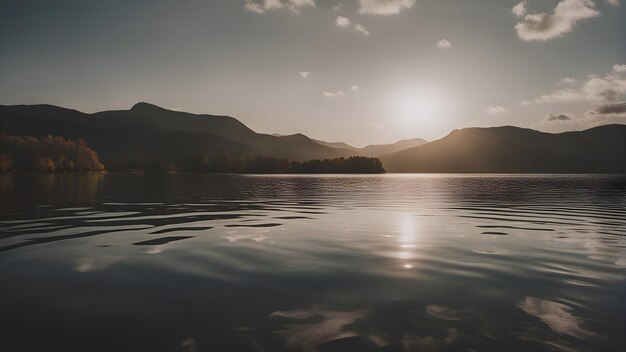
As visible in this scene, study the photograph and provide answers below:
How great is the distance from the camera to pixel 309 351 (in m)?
7.03

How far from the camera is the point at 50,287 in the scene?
1101 cm

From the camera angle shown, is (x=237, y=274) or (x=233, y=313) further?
(x=237, y=274)

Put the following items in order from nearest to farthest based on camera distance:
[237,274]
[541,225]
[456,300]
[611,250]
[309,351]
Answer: [309,351] → [456,300] → [237,274] → [611,250] → [541,225]

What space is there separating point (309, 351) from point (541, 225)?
79.5 feet

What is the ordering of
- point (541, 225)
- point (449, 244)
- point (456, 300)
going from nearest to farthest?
point (456, 300)
point (449, 244)
point (541, 225)

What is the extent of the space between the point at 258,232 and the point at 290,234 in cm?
195

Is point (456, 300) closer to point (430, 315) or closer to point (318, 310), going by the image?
point (430, 315)

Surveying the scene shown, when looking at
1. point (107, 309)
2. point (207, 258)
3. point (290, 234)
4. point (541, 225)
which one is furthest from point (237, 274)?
point (541, 225)

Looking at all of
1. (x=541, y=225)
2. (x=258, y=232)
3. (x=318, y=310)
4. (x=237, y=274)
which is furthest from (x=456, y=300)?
(x=541, y=225)

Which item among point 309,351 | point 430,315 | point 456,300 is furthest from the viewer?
point 456,300

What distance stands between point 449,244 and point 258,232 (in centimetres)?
1025

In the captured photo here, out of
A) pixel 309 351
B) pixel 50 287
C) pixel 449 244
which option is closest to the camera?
pixel 309 351

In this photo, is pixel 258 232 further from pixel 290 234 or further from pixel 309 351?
pixel 309 351

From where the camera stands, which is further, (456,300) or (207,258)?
(207,258)
